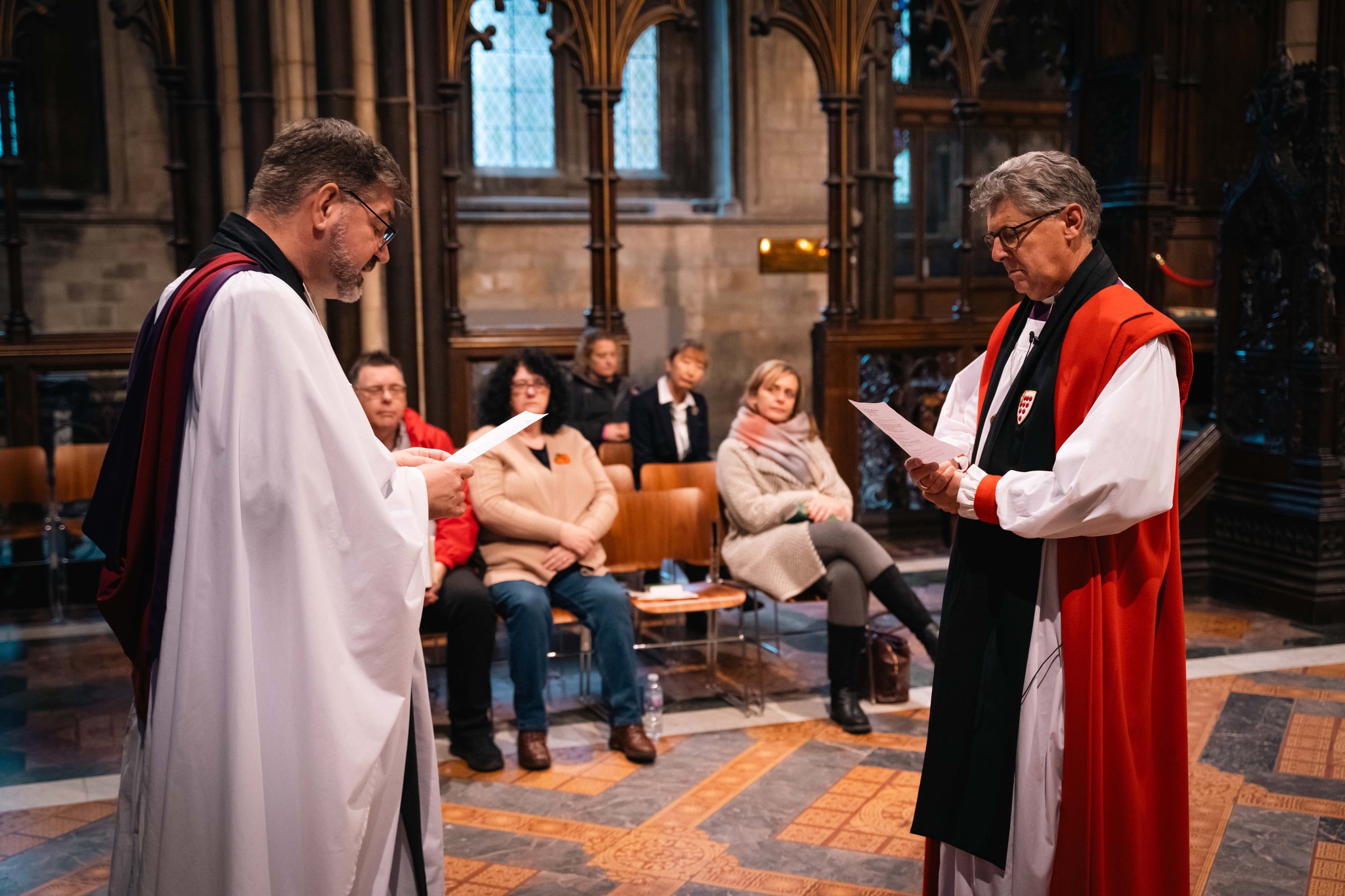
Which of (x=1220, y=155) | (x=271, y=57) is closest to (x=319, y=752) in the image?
(x=271, y=57)

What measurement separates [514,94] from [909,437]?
1005 cm

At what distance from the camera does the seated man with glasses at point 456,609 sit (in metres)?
4.18

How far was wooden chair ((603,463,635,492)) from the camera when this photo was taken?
533 centimetres

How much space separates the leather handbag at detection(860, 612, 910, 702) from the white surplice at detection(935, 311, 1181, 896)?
2.09 meters

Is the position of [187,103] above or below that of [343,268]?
above

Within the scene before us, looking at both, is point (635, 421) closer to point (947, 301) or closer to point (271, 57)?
point (271, 57)

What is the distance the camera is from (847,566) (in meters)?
4.65

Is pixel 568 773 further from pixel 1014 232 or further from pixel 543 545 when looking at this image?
pixel 1014 232

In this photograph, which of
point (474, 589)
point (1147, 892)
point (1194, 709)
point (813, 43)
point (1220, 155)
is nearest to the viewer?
point (1147, 892)

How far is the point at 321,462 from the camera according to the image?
78.7 inches

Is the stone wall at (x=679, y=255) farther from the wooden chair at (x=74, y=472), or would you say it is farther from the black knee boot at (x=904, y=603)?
the black knee boot at (x=904, y=603)

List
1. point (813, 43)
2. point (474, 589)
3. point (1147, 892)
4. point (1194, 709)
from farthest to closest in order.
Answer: point (813, 43), point (1194, 709), point (474, 589), point (1147, 892)

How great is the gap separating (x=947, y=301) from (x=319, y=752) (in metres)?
11.4

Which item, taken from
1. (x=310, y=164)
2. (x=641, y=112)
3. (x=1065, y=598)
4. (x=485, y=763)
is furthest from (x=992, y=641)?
(x=641, y=112)
